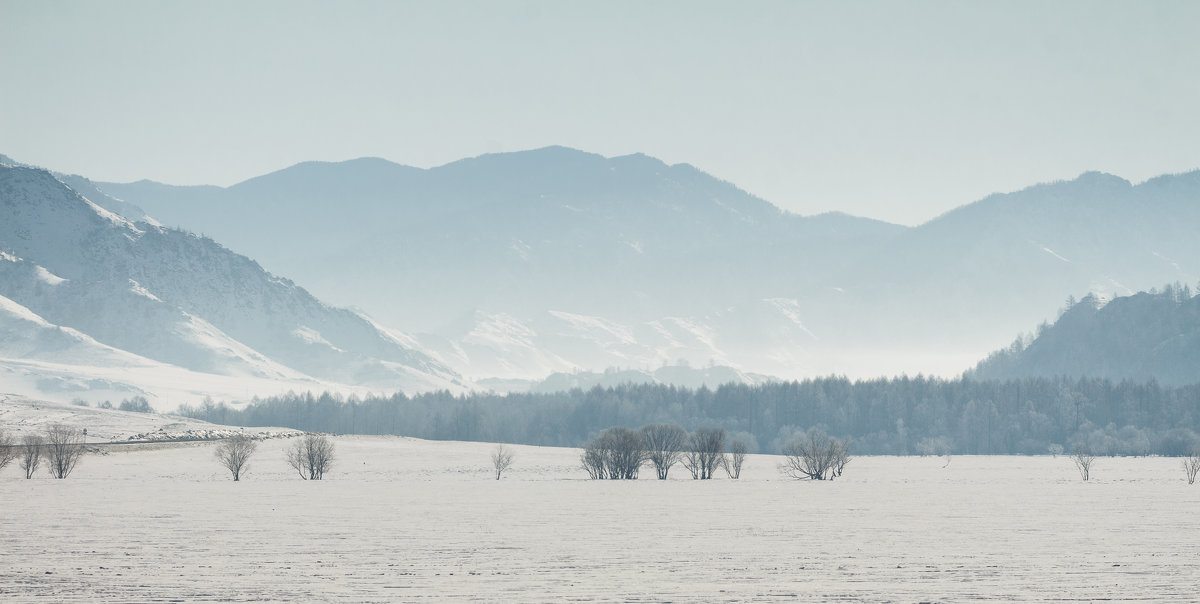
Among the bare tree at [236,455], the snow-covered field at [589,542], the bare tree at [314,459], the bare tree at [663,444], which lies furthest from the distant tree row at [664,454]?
the bare tree at [236,455]

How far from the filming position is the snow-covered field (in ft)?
142

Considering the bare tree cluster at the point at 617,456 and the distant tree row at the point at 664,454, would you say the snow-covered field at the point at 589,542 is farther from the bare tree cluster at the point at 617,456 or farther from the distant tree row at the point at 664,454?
the distant tree row at the point at 664,454

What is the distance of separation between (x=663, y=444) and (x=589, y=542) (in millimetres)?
85801

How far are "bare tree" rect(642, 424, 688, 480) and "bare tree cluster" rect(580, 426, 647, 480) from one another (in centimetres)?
268

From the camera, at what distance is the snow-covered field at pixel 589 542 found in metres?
43.3

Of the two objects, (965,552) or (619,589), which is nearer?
(619,589)

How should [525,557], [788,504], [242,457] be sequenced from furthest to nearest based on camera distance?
1. [242,457]
2. [788,504]
3. [525,557]

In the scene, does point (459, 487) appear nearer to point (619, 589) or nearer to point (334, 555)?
point (334, 555)

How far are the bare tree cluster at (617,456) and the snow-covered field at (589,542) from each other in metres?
18.6

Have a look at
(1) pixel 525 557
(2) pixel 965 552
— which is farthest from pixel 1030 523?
(1) pixel 525 557

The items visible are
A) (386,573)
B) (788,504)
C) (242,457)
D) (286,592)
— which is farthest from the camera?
(242,457)

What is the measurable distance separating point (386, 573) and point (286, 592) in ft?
19.5

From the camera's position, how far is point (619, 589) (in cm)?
4312

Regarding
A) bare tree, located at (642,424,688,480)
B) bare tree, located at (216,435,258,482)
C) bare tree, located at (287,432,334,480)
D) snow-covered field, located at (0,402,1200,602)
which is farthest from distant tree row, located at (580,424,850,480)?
bare tree, located at (216,435,258,482)
